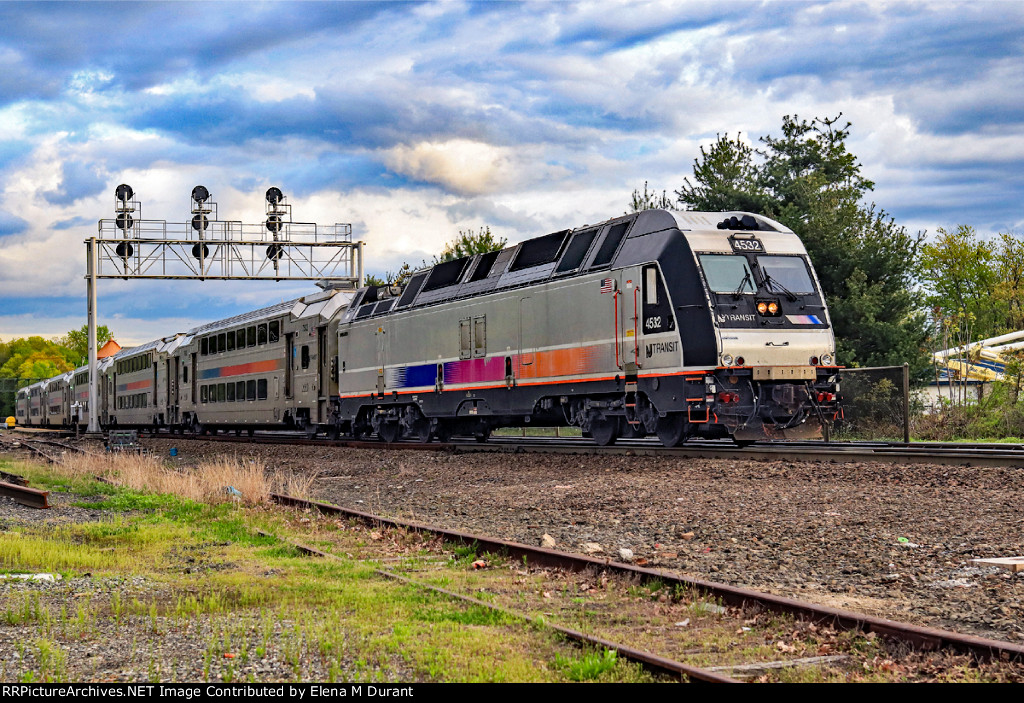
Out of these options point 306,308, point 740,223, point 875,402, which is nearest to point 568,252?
point 740,223

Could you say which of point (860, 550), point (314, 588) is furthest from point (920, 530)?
point (314, 588)

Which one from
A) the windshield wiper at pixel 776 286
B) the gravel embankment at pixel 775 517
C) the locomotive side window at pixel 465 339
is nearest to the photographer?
the gravel embankment at pixel 775 517

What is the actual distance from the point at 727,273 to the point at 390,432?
12.2m

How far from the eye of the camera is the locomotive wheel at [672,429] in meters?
16.6

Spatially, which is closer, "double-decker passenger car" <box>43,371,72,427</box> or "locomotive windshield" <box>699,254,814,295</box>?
"locomotive windshield" <box>699,254,814,295</box>

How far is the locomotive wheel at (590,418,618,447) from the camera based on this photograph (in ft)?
60.4

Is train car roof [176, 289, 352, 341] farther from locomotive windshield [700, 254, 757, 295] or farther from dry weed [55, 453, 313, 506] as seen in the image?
locomotive windshield [700, 254, 757, 295]

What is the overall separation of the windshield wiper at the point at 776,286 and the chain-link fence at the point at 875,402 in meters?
5.62

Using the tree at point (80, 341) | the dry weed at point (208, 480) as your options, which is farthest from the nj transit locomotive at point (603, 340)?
the tree at point (80, 341)

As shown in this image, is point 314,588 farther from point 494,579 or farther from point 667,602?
point 667,602

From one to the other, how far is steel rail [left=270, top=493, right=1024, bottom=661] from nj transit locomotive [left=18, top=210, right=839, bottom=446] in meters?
7.09

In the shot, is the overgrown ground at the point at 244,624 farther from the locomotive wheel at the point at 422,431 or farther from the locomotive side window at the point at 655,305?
the locomotive wheel at the point at 422,431

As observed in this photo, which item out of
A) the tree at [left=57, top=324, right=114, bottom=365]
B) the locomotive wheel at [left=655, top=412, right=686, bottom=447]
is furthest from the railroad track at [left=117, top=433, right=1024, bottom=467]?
the tree at [left=57, top=324, right=114, bottom=365]
